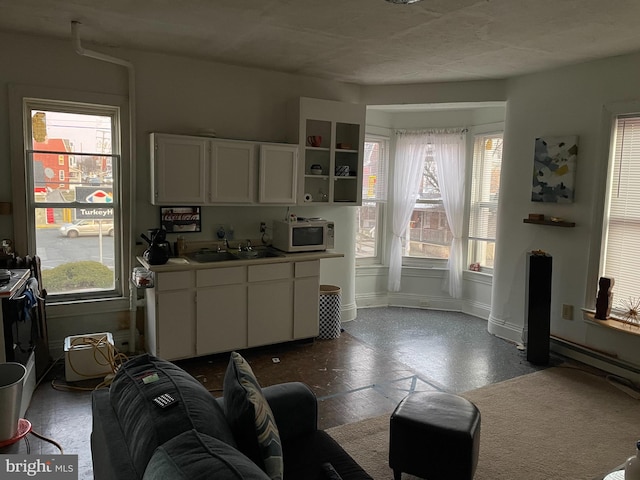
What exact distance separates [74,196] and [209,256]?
1.24m

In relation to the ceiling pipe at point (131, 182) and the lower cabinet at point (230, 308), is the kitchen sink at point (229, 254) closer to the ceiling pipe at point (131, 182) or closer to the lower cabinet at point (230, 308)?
the lower cabinet at point (230, 308)

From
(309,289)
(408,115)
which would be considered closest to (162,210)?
(309,289)

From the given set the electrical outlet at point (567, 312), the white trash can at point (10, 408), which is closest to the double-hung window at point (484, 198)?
the electrical outlet at point (567, 312)

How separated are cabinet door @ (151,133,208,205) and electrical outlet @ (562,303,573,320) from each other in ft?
11.4

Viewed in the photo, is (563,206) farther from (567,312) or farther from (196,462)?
(196,462)

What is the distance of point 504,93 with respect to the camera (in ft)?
15.9

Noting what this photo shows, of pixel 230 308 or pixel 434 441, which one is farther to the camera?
pixel 230 308

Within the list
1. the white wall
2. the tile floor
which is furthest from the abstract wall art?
the tile floor

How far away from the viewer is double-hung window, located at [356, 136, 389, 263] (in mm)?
6016

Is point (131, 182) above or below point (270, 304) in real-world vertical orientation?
above

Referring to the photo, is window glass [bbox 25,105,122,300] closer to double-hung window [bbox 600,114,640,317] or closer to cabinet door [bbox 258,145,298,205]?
cabinet door [bbox 258,145,298,205]

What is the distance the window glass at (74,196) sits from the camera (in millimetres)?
3826

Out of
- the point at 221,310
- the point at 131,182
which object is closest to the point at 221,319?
the point at 221,310

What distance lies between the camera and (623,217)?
394 centimetres
